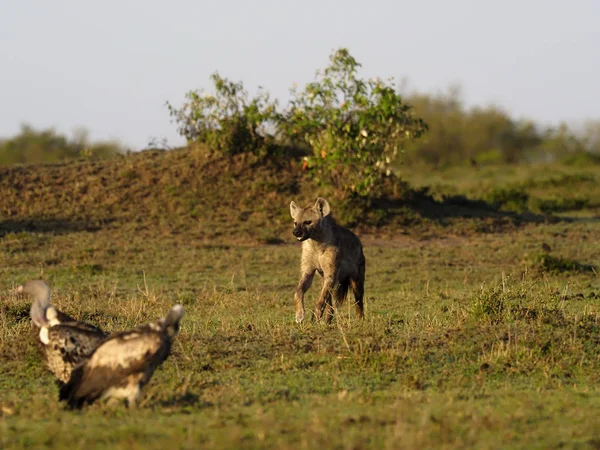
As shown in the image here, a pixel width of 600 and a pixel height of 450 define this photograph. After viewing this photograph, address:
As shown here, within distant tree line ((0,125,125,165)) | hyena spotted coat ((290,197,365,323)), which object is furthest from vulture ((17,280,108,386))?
distant tree line ((0,125,125,165))

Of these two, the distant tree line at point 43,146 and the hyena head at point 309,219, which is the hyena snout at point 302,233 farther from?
the distant tree line at point 43,146

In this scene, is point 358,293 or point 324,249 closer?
point 324,249

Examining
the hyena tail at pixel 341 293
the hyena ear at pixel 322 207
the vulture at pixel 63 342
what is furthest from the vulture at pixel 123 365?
the hyena tail at pixel 341 293

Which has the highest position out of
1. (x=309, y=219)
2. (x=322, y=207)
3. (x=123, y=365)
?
(x=322, y=207)

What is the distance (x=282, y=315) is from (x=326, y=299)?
42.4 inches

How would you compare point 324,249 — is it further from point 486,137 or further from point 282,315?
point 486,137

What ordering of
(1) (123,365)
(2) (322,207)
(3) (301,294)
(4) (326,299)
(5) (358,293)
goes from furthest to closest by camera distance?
(5) (358,293)
(2) (322,207)
(4) (326,299)
(3) (301,294)
(1) (123,365)

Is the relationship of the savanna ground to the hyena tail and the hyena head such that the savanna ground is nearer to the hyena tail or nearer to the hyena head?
the hyena tail

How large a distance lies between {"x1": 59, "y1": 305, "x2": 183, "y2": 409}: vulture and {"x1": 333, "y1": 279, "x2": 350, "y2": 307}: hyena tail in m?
5.70

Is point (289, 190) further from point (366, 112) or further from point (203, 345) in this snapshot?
point (203, 345)

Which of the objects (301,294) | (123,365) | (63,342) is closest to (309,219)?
(301,294)

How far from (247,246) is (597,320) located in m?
11.3

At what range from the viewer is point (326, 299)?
38.1 ft

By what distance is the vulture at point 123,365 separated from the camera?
264 inches
